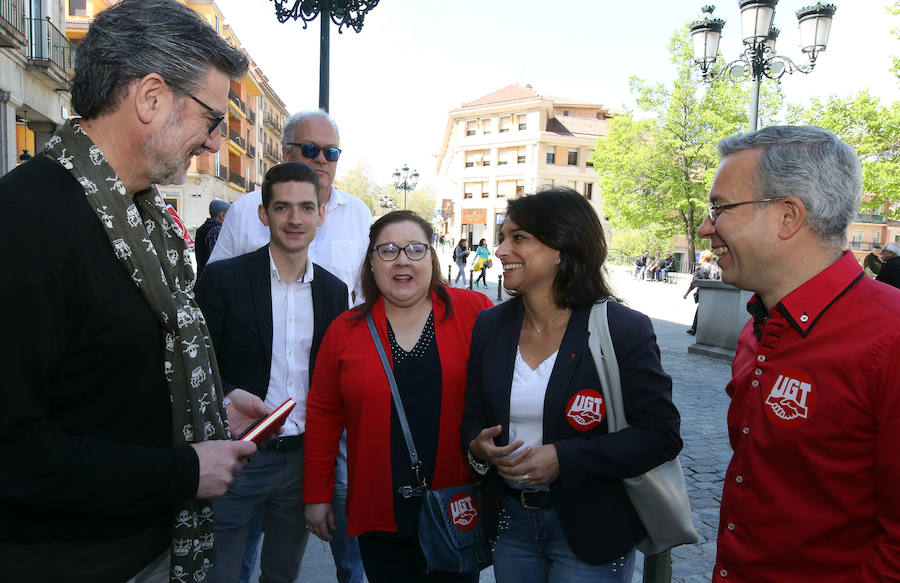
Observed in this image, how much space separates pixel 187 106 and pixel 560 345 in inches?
60.6

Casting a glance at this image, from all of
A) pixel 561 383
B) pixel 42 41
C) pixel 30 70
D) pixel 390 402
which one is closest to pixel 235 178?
pixel 42 41

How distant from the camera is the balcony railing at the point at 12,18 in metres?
12.0

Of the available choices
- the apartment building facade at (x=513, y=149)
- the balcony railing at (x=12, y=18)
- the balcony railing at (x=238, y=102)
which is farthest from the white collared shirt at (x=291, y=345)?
the apartment building facade at (x=513, y=149)

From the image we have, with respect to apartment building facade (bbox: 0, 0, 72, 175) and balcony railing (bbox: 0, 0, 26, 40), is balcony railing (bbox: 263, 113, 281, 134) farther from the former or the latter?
balcony railing (bbox: 0, 0, 26, 40)

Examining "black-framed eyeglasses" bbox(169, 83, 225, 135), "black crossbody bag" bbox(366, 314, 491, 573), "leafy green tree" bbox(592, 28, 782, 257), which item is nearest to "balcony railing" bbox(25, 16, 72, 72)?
"black-framed eyeglasses" bbox(169, 83, 225, 135)

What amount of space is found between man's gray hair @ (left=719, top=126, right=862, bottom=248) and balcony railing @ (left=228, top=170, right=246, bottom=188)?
44582 mm

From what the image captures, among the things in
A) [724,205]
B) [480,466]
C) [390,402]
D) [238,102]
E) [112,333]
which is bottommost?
[480,466]

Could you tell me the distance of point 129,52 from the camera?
4.60ft

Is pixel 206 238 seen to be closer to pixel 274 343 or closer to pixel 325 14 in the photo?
pixel 325 14

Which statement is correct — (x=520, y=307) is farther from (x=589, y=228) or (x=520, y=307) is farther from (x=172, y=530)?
(x=172, y=530)

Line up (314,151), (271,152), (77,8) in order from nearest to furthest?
(314,151) → (77,8) → (271,152)

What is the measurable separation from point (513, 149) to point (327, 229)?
62.0 m

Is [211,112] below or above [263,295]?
above

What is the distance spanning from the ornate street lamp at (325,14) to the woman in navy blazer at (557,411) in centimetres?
358
